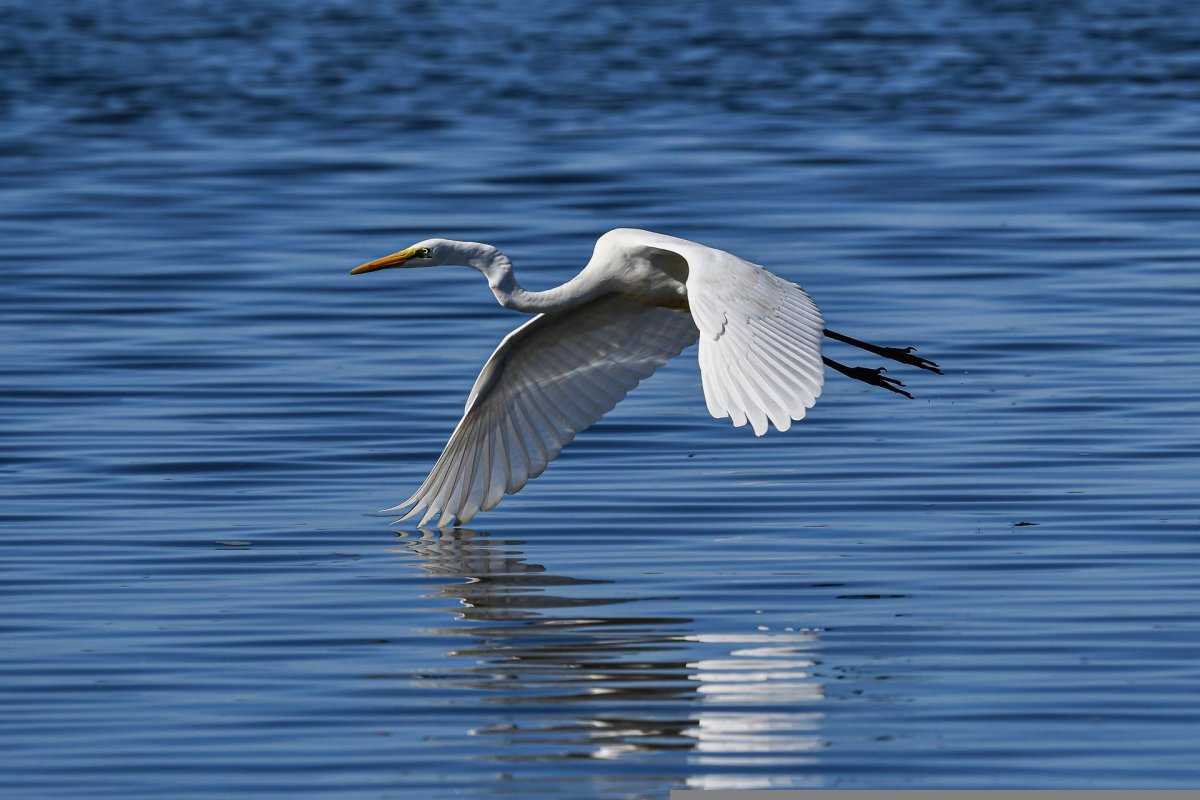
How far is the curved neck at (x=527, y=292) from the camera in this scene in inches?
385

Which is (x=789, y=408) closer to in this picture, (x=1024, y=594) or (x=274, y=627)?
(x=1024, y=594)

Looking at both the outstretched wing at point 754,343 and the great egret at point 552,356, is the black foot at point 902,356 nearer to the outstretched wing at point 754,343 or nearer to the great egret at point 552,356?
the great egret at point 552,356

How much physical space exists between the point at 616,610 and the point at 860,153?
13.9m

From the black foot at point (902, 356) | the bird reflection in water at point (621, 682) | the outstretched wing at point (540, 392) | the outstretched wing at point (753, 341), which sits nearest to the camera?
the bird reflection in water at point (621, 682)

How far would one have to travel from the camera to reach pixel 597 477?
10.5m

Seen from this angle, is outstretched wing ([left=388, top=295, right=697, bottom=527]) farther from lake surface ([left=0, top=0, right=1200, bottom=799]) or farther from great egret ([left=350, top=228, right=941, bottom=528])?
lake surface ([left=0, top=0, right=1200, bottom=799])

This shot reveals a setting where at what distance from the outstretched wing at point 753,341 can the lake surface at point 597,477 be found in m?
0.78

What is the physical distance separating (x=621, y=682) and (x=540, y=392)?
2.95m

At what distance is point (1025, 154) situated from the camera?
21.4 metres

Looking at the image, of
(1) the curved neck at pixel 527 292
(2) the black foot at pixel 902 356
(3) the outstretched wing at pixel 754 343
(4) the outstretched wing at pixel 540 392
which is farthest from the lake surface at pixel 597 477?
(1) the curved neck at pixel 527 292

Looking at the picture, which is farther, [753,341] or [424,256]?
[424,256]

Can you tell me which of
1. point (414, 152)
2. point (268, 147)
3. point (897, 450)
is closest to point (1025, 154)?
point (414, 152)

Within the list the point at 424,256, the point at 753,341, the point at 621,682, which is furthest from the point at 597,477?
the point at 621,682

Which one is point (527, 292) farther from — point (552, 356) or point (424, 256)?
point (424, 256)
